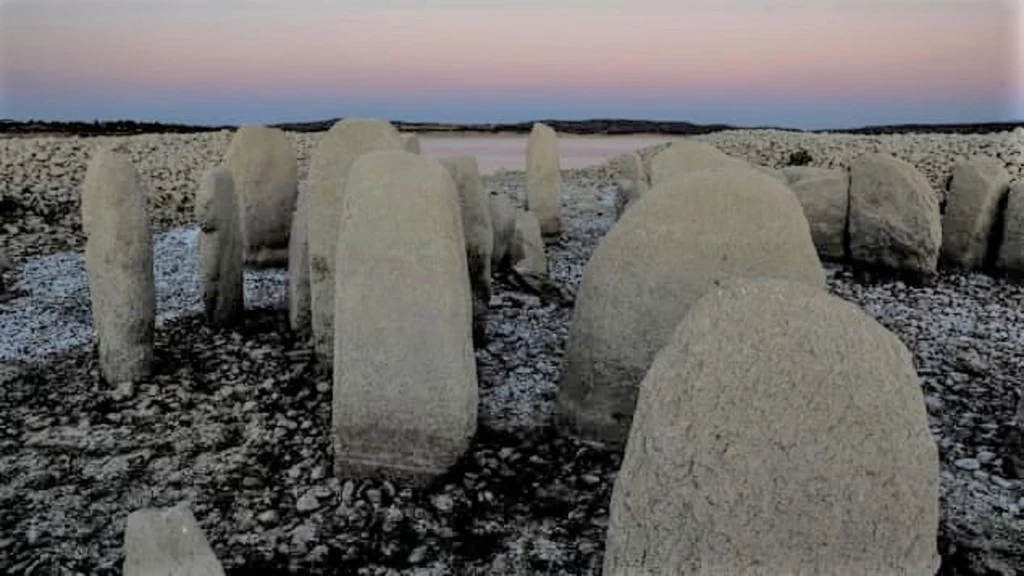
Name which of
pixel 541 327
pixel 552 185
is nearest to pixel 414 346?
pixel 541 327

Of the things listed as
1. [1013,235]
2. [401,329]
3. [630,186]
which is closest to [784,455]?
[401,329]

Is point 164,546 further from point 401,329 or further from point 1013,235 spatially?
point 1013,235

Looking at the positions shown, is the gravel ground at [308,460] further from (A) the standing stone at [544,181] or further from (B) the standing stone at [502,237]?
(A) the standing stone at [544,181]

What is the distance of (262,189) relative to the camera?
31.1ft

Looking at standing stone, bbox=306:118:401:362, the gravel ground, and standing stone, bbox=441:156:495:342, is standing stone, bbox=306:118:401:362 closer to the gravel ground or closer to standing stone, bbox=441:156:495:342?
the gravel ground

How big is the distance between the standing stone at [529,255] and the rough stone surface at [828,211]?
9.75 feet

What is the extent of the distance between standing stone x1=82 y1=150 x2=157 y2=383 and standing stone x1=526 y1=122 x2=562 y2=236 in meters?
6.76

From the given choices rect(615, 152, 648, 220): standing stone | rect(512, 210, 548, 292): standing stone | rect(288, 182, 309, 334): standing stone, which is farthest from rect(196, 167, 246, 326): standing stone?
rect(615, 152, 648, 220): standing stone

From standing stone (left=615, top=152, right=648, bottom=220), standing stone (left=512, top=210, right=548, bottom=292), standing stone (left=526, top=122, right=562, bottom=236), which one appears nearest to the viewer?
standing stone (left=512, top=210, right=548, bottom=292)

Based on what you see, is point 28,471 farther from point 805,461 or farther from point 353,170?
point 805,461

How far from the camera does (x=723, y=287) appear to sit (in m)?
2.90

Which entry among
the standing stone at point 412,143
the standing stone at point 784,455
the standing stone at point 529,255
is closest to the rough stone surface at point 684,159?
the standing stone at point 529,255

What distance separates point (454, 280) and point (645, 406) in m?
1.87

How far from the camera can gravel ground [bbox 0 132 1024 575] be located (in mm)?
4004
